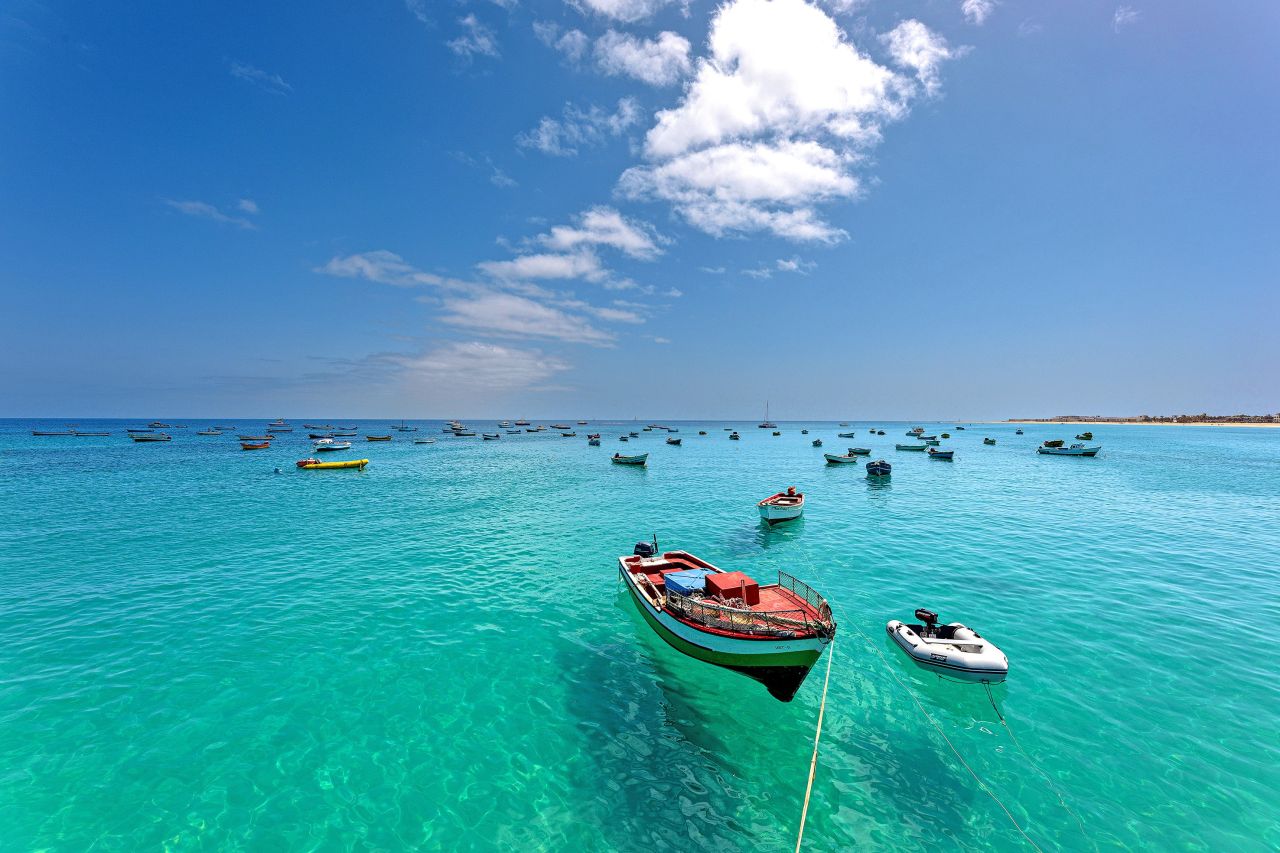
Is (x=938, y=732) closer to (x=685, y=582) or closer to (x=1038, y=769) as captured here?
(x=1038, y=769)

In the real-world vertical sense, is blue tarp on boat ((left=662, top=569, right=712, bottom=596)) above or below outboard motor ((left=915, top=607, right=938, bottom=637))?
above

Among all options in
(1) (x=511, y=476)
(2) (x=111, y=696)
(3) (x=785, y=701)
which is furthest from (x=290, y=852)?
(1) (x=511, y=476)

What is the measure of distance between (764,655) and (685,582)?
4.63m

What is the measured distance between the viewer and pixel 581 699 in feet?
52.3

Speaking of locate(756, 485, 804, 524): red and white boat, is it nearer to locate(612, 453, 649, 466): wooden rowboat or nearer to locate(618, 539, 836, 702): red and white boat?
locate(618, 539, 836, 702): red and white boat

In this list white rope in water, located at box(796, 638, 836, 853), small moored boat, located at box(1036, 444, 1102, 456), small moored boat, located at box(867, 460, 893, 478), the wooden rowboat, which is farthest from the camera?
small moored boat, located at box(1036, 444, 1102, 456)

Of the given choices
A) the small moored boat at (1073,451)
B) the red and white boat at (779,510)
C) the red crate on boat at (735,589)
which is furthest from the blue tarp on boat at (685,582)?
the small moored boat at (1073,451)

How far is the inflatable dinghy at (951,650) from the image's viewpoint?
16.4 metres

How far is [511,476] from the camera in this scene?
69750 mm

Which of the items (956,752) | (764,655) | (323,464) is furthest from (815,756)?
(323,464)

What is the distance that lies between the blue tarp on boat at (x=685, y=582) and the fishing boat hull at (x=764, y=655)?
1435 millimetres

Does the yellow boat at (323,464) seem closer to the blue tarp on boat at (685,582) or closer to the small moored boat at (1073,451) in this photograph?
the blue tarp on boat at (685,582)

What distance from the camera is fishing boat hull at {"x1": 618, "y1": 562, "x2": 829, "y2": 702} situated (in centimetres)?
1479

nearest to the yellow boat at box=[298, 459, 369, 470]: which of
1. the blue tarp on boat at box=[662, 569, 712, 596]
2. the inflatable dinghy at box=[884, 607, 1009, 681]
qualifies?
the blue tarp on boat at box=[662, 569, 712, 596]
